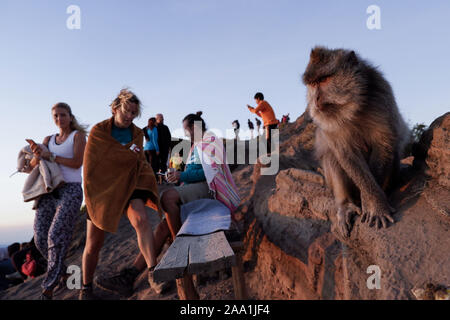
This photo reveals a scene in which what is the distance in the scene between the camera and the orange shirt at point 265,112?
23.0 ft

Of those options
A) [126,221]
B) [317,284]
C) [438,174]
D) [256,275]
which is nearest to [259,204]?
[256,275]

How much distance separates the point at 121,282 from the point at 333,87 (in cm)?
287

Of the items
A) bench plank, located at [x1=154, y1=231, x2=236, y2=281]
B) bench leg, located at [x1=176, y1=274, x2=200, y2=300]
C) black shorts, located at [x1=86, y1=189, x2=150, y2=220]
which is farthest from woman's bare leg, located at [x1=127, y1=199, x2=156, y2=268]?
bench plank, located at [x1=154, y1=231, x2=236, y2=281]

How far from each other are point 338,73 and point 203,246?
5.20ft

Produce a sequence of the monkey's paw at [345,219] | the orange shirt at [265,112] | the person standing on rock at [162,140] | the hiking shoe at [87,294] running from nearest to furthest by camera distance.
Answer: the monkey's paw at [345,219], the hiking shoe at [87,294], the person standing on rock at [162,140], the orange shirt at [265,112]

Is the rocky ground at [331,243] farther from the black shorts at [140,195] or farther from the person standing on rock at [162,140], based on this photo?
the person standing on rock at [162,140]

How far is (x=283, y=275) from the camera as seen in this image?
2.71 metres

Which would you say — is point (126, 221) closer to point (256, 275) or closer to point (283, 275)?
point (256, 275)

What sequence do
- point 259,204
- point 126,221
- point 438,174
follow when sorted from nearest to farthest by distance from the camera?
point 438,174 < point 259,204 < point 126,221

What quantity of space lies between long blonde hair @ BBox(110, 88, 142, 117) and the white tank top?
661mm

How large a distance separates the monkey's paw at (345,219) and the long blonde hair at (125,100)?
212cm

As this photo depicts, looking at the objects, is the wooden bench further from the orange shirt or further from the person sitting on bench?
the orange shirt

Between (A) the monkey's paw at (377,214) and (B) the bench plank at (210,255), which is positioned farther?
(A) the monkey's paw at (377,214)

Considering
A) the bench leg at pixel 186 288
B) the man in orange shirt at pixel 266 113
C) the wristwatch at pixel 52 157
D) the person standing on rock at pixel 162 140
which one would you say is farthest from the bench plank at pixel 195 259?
the man in orange shirt at pixel 266 113
